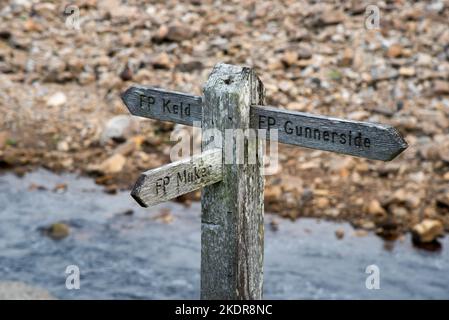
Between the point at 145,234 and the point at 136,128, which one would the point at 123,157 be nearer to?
the point at 136,128

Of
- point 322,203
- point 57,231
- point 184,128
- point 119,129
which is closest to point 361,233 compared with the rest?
point 322,203

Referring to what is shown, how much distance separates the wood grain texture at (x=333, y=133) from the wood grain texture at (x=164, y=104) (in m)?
0.33

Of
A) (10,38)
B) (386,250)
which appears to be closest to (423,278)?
(386,250)

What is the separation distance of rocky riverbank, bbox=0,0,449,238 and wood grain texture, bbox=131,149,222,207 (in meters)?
5.19

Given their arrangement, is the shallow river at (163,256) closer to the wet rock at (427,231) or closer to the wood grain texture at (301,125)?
the wet rock at (427,231)

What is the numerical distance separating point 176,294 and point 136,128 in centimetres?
345

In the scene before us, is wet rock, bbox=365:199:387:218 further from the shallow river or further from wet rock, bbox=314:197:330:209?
wet rock, bbox=314:197:330:209

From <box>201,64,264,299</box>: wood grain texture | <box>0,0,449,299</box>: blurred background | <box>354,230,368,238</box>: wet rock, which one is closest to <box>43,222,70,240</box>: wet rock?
<box>0,0,449,299</box>: blurred background

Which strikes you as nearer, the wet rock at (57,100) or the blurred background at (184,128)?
the blurred background at (184,128)

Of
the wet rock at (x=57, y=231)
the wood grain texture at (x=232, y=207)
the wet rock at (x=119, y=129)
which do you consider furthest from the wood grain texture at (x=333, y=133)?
the wet rock at (x=119, y=129)

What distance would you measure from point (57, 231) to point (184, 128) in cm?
227

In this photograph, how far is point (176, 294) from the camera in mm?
8172

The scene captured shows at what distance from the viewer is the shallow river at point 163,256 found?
820cm
